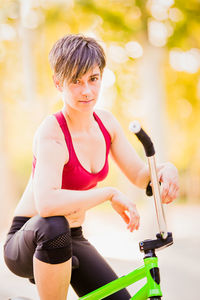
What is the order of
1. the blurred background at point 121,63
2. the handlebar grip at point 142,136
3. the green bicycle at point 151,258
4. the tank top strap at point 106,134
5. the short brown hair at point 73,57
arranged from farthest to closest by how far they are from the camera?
1. the blurred background at point 121,63
2. the tank top strap at point 106,134
3. the short brown hair at point 73,57
4. the green bicycle at point 151,258
5. the handlebar grip at point 142,136

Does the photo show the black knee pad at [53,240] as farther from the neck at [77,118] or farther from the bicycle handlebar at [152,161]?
the neck at [77,118]

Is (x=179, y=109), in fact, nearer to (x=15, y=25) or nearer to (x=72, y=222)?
(x=15, y=25)

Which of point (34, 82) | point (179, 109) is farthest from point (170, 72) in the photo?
point (34, 82)

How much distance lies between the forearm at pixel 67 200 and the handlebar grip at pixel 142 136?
0.79 ft

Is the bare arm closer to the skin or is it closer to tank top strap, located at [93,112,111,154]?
the skin

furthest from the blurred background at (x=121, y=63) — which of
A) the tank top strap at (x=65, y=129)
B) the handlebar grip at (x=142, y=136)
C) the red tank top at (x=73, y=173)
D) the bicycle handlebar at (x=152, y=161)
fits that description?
the handlebar grip at (x=142, y=136)

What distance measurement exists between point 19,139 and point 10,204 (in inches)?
57.4

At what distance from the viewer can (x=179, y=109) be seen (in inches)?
250

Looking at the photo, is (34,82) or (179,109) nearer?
(34,82)

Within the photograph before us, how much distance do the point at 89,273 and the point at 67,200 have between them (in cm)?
50

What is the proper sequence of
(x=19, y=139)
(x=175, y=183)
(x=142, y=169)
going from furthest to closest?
(x=19, y=139), (x=142, y=169), (x=175, y=183)

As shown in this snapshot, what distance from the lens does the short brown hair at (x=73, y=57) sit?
5.48 feet

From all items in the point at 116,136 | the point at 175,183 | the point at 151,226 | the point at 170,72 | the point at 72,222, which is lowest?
the point at 151,226

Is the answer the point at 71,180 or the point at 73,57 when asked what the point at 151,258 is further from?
the point at 73,57
